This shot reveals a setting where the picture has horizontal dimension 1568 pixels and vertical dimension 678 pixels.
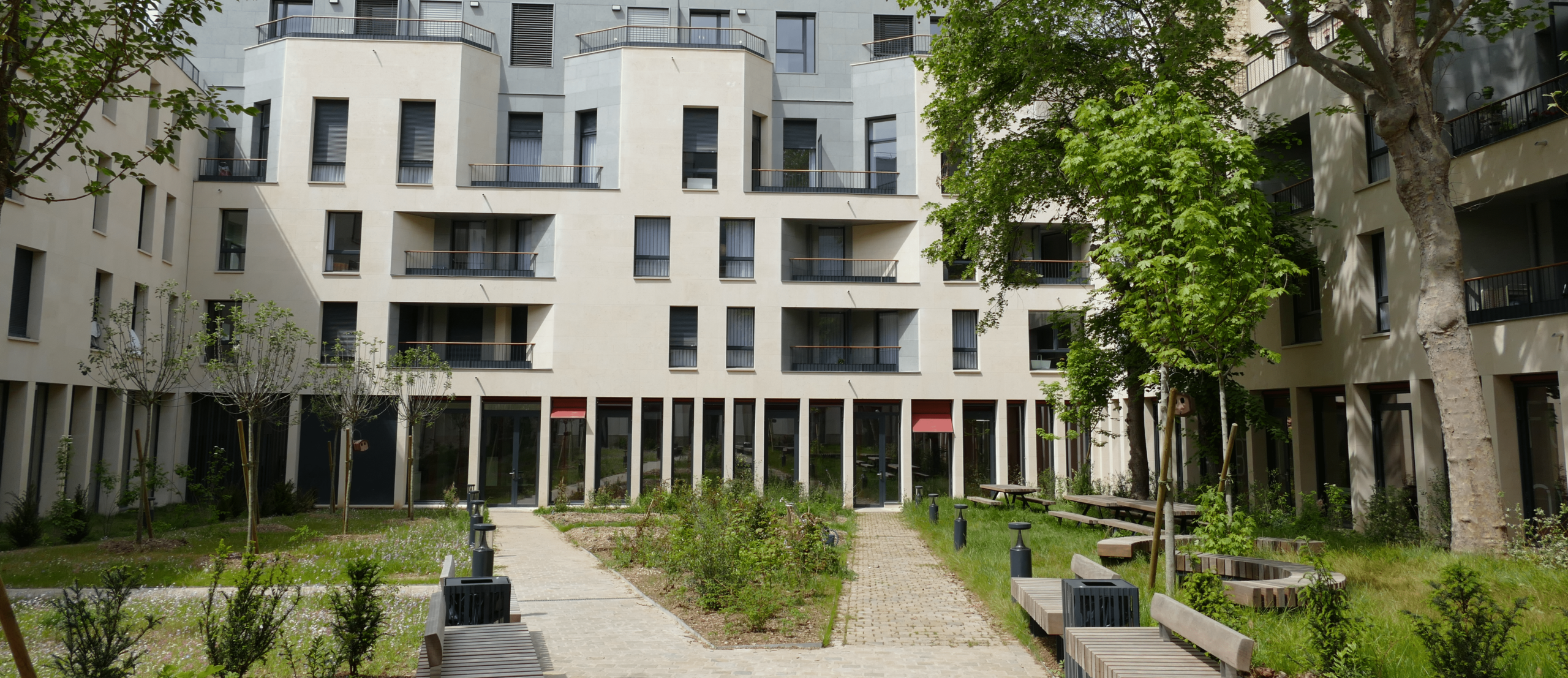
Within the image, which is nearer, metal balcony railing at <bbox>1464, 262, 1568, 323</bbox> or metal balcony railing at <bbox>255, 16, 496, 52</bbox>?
metal balcony railing at <bbox>1464, 262, 1568, 323</bbox>

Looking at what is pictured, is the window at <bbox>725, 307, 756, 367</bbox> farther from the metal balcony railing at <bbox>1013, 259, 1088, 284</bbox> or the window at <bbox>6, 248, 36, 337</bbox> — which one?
the window at <bbox>6, 248, 36, 337</bbox>

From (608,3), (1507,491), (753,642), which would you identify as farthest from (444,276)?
(1507,491)

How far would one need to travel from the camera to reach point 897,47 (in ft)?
94.2

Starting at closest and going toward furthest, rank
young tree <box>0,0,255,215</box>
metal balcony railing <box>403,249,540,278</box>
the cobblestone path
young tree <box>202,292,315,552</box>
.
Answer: young tree <box>0,0,255,215</box>
the cobblestone path
young tree <box>202,292,315,552</box>
metal balcony railing <box>403,249,540,278</box>

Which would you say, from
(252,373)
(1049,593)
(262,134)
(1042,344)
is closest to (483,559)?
(1049,593)

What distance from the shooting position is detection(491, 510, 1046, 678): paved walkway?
795 centimetres

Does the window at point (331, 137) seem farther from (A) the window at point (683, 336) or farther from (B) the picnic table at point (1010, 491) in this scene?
(B) the picnic table at point (1010, 491)

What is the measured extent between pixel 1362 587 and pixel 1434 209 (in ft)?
18.8

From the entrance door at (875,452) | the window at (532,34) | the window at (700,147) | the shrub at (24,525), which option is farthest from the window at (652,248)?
the shrub at (24,525)

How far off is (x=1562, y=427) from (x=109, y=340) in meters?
23.1

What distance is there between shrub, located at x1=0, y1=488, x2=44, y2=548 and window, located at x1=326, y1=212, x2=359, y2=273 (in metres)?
10.4

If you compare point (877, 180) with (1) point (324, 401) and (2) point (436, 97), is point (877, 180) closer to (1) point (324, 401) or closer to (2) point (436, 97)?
(2) point (436, 97)

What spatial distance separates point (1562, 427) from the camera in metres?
13.4

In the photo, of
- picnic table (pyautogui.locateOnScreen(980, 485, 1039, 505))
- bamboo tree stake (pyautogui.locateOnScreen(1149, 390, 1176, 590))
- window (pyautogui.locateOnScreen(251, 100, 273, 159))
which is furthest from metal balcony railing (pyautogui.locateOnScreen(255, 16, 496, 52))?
bamboo tree stake (pyautogui.locateOnScreen(1149, 390, 1176, 590))
